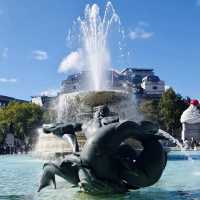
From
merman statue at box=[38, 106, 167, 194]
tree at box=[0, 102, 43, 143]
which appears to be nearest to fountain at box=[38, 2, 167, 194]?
merman statue at box=[38, 106, 167, 194]

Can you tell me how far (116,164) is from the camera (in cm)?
987

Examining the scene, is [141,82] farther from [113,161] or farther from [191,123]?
[113,161]

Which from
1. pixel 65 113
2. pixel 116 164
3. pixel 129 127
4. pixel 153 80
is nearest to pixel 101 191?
pixel 116 164

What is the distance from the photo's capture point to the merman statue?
9.49 metres

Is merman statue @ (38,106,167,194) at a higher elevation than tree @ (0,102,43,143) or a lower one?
lower

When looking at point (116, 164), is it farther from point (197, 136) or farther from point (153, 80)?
point (153, 80)

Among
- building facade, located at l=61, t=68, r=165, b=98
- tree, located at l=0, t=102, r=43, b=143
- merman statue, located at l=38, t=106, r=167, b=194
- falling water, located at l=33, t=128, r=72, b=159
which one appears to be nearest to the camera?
merman statue, located at l=38, t=106, r=167, b=194

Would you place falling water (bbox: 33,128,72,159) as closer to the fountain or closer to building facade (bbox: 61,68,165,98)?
the fountain

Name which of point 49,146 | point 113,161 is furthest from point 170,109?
point 113,161

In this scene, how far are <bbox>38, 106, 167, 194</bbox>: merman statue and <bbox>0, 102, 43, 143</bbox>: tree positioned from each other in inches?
2232

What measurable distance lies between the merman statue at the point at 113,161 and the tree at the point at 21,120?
56.7 meters

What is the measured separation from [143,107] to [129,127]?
2505 inches

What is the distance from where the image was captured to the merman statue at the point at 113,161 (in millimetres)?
9492

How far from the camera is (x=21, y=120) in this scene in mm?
69000
